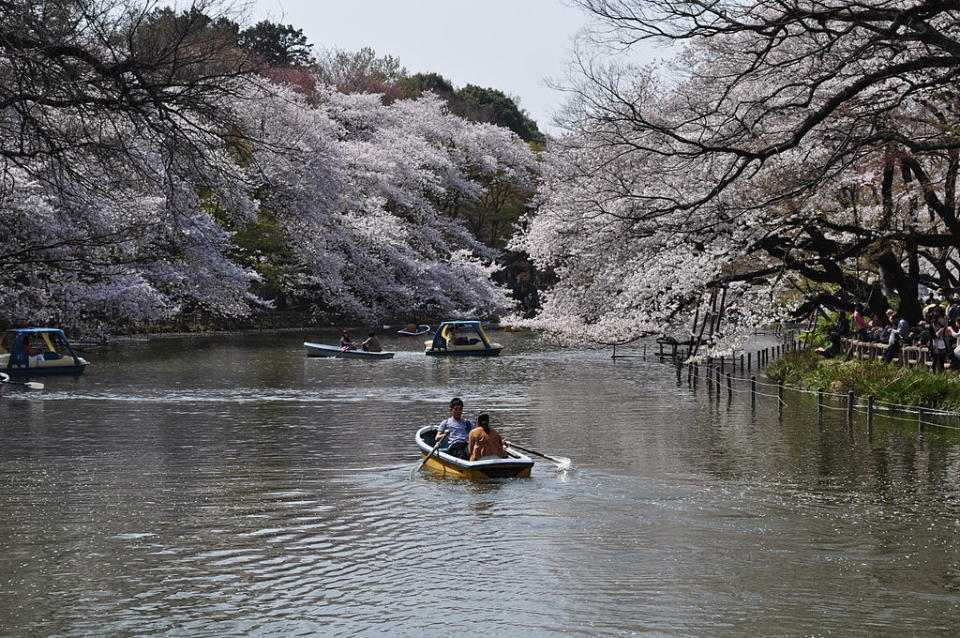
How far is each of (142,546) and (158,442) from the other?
28.3 feet

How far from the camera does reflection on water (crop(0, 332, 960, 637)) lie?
10.8m

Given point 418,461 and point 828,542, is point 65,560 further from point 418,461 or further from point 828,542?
point 828,542

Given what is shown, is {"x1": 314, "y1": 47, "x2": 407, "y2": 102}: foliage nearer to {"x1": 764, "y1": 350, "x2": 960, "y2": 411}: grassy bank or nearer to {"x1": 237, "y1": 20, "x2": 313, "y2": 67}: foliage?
{"x1": 237, "y1": 20, "x2": 313, "y2": 67}: foliage

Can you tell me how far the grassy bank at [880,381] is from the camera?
23359 mm

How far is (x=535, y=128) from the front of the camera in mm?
103312

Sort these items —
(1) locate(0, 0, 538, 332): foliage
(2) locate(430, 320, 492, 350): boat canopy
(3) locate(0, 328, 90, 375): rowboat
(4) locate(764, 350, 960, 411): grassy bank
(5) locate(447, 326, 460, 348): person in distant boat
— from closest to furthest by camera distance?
(1) locate(0, 0, 538, 332): foliage
(4) locate(764, 350, 960, 411): grassy bank
(3) locate(0, 328, 90, 375): rowboat
(2) locate(430, 320, 492, 350): boat canopy
(5) locate(447, 326, 460, 348): person in distant boat

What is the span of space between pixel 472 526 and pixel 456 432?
4.32 meters

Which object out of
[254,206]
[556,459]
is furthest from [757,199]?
[254,206]

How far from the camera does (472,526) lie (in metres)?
14.6

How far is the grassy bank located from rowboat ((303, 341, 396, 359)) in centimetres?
1639

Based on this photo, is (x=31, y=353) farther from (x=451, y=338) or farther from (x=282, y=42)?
(x=282, y=42)

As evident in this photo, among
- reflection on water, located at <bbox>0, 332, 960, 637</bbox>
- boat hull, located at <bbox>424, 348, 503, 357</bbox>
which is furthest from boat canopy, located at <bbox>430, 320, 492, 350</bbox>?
reflection on water, located at <bbox>0, 332, 960, 637</bbox>

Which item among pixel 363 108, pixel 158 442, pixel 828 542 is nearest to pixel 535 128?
pixel 363 108

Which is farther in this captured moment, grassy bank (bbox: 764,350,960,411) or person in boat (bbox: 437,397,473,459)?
grassy bank (bbox: 764,350,960,411)
